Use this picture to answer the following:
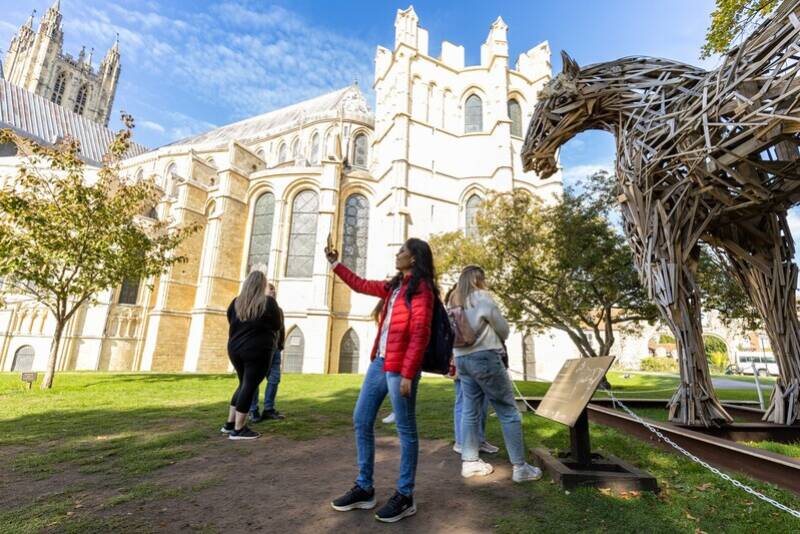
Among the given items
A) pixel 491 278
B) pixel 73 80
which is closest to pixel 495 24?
pixel 491 278

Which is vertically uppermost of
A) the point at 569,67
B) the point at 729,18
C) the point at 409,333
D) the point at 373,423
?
the point at 729,18

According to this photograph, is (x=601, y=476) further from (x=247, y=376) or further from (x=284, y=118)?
(x=284, y=118)

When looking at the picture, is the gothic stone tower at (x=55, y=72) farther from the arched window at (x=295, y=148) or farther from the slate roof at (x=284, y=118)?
the arched window at (x=295, y=148)

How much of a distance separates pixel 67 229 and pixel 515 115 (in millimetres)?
23814

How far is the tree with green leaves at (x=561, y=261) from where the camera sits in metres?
10.6

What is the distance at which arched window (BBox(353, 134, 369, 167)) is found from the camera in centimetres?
3000

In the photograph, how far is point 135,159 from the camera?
3566 cm

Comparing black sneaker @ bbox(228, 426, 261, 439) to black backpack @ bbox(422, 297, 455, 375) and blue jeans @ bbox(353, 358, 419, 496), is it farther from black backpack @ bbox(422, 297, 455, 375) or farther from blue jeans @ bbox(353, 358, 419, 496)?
black backpack @ bbox(422, 297, 455, 375)

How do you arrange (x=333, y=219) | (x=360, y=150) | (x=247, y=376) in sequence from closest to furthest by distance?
(x=247, y=376), (x=333, y=219), (x=360, y=150)

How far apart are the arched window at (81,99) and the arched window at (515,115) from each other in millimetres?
58358

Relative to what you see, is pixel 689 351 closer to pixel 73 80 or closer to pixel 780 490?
pixel 780 490

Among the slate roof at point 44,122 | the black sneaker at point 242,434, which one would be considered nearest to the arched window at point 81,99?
the slate roof at point 44,122

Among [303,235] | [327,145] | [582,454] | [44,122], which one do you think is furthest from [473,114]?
[44,122]

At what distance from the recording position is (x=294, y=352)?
861 inches
